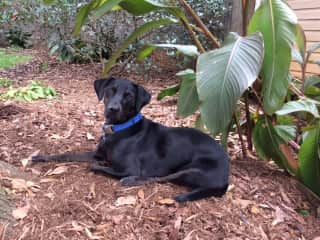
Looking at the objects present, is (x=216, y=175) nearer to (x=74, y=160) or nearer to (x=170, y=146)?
(x=170, y=146)

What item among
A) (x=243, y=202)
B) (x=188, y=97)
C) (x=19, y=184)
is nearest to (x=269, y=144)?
(x=243, y=202)

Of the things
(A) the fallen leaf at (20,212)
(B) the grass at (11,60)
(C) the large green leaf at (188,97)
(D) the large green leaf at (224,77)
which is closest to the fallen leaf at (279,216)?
(D) the large green leaf at (224,77)

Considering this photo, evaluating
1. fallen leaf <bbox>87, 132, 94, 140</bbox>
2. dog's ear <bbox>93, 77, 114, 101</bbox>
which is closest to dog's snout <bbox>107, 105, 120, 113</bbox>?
dog's ear <bbox>93, 77, 114, 101</bbox>

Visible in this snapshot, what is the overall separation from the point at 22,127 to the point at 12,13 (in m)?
6.16

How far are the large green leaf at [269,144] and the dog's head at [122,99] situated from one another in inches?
31.6

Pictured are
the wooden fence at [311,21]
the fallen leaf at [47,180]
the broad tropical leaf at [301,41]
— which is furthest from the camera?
the wooden fence at [311,21]

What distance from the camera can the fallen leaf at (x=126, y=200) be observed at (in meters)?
2.45

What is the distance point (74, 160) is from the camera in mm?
3061

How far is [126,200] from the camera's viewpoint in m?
2.47

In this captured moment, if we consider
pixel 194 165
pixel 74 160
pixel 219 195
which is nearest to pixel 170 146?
pixel 194 165

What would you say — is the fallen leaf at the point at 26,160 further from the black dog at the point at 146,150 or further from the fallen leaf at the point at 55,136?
the fallen leaf at the point at 55,136

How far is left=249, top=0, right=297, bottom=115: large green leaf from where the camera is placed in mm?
2449

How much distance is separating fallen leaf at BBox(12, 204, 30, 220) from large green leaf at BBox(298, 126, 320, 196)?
5.62 ft

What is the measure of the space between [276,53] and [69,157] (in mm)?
1564
